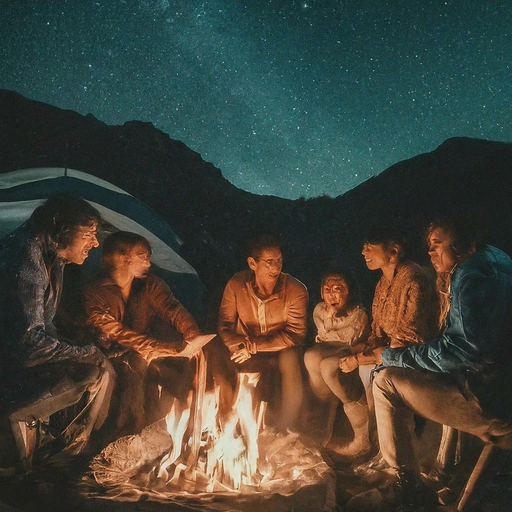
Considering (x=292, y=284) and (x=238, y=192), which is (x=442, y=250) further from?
(x=238, y=192)

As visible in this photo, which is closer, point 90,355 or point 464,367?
point 464,367

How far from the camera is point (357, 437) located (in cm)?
459

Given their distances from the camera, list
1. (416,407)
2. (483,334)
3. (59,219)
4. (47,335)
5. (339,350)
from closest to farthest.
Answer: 1. (483,334)
2. (416,407)
3. (47,335)
4. (59,219)
5. (339,350)

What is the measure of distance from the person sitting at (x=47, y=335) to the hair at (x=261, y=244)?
61.5 inches

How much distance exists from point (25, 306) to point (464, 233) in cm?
332

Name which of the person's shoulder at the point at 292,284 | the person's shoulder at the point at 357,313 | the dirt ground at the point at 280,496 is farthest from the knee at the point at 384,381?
the person's shoulder at the point at 292,284

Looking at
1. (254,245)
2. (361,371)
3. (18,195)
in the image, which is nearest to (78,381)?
(254,245)

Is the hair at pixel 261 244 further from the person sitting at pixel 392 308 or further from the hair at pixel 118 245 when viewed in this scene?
the hair at pixel 118 245

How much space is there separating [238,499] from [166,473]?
0.73 m

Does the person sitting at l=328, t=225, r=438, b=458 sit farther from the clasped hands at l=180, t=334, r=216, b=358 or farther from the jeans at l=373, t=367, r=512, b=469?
the clasped hands at l=180, t=334, r=216, b=358

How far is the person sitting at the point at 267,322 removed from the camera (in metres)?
4.91

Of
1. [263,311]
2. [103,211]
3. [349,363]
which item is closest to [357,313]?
[349,363]

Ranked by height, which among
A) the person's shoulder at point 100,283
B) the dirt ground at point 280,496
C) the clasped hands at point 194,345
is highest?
the person's shoulder at point 100,283

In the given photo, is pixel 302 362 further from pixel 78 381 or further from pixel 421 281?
pixel 78 381
